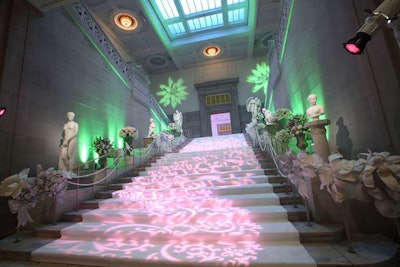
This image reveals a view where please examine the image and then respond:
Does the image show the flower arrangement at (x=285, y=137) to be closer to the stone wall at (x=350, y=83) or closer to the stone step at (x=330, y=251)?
the stone wall at (x=350, y=83)

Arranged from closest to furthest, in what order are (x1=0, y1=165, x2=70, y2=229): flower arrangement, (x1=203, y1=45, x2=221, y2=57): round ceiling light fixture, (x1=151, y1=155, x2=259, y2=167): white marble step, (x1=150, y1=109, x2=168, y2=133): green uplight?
1. (x1=0, y1=165, x2=70, y2=229): flower arrangement
2. (x1=151, y1=155, x2=259, y2=167): white marble step
3. (x1=150, y1=109, x2=168, y2=133): green uplight
4. (x1=203, y1=45, x2=221, y2=57): round ceiling light fixture

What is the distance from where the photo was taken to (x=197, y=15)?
40.7 ft

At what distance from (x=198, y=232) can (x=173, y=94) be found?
50.4 ft

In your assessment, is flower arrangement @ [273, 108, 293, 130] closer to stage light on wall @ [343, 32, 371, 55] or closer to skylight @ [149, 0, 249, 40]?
stage light on wall @ [343, 32, 371, 55]

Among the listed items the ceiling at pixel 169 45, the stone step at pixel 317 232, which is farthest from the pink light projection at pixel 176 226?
the ceiling at pixel 169 45

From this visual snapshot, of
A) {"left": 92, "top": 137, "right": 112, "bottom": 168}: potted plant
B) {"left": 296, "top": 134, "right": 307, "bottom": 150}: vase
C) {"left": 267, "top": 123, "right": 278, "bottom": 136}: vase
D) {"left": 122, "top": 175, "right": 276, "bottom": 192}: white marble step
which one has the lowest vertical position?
{"left": 122, "top": 175, "right": 276, "bottom": 192}: white marble step

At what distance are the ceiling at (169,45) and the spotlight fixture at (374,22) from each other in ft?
28.2

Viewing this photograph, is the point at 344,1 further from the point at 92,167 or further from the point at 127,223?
the point at 92,167

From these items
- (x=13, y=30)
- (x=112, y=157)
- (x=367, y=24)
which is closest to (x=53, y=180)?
(x=112, y=157)

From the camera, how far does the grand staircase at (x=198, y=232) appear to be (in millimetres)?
2246

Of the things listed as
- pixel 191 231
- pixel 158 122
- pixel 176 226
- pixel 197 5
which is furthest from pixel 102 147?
pixel 197 5

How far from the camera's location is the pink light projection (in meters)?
2.41

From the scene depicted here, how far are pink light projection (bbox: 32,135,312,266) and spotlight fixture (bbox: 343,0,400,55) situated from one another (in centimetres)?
223

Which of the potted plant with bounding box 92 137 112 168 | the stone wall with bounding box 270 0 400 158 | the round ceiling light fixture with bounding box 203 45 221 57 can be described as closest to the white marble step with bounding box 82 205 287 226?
the stone wall with bounding box 270 0 400 158
